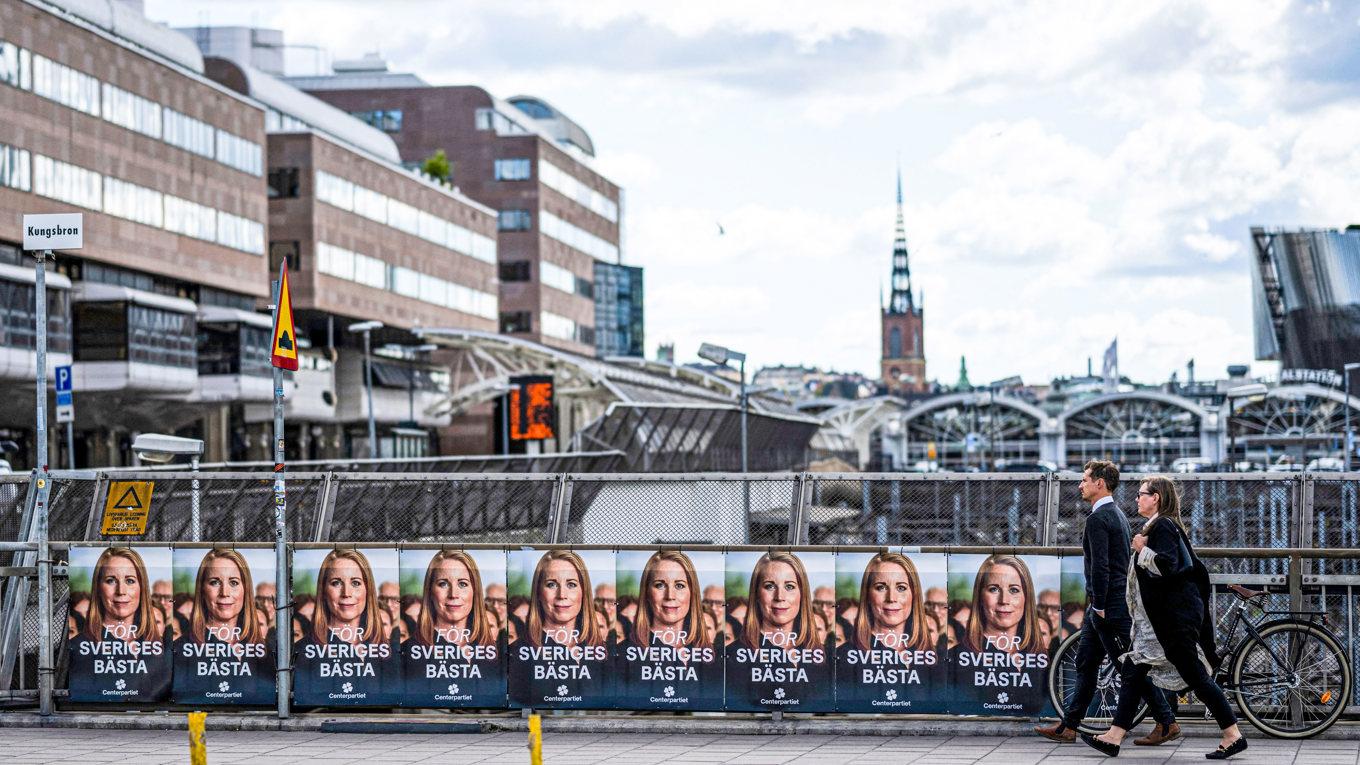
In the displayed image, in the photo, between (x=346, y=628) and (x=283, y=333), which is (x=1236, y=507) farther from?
(x=283, y=333)

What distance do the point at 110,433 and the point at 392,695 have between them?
51.3 metres

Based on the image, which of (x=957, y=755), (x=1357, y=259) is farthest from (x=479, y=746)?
(x=1357, y=259)

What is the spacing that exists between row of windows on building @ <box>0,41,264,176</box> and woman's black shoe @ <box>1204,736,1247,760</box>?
4614 centimetres

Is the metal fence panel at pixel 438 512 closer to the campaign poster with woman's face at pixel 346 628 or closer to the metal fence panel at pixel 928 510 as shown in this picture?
the campaign poster with woman's face at pixel 346 628

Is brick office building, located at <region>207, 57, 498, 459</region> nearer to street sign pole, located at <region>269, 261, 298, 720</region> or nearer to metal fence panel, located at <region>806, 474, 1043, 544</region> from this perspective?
metal fence panel, located at <region>806, 474, 1043, 544</region>

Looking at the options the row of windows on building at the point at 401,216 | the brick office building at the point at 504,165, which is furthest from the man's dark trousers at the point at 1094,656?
the brick office building at the point at 504,165

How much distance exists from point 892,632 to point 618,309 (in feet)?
354

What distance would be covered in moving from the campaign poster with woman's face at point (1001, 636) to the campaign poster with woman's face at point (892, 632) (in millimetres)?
124

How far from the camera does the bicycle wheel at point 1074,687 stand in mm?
11719

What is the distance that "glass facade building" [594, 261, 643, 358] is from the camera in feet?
381

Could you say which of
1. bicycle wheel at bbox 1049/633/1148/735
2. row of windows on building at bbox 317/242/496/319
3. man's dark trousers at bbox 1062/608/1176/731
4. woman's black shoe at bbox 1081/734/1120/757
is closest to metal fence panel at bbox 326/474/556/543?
bicycle wheel at bbox 1049/633/1148/735

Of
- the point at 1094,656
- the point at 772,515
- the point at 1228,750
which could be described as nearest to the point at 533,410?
the point at 772,515

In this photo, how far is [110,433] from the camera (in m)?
61.1

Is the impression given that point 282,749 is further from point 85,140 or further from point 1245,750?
point 85,140
